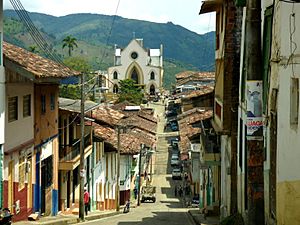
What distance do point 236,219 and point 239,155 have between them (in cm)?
190

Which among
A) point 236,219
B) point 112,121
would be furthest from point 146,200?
point 236,219

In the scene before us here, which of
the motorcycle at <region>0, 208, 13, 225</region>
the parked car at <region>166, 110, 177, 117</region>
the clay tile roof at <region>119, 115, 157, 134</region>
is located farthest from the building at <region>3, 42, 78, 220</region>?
the parked car at <region>166, 110, 177, 117</region>

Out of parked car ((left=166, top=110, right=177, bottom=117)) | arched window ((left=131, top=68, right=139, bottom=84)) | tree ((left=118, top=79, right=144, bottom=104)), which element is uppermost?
arched window ((left=131, top=68, right=139, bottom=84))

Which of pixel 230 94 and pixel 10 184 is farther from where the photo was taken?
pixel 10 184

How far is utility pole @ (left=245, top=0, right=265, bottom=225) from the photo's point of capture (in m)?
8.81

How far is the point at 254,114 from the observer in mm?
8953

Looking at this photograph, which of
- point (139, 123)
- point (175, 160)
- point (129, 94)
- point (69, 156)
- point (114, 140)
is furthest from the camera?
point (129, 94)

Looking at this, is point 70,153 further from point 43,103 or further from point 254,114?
point 254,114

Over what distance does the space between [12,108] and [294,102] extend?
41.8 ft

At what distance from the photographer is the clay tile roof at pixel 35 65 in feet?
65.4

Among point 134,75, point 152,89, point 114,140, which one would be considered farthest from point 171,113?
point 114,140

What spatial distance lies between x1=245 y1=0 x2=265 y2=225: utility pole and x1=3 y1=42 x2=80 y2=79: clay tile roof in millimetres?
11812

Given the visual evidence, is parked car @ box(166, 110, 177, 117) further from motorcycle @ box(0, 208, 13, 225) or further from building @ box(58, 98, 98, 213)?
motorcycle @ box(0, 208, 13, 225)

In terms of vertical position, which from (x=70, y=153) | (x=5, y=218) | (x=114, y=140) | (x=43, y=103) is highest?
(x=43, y=103)
